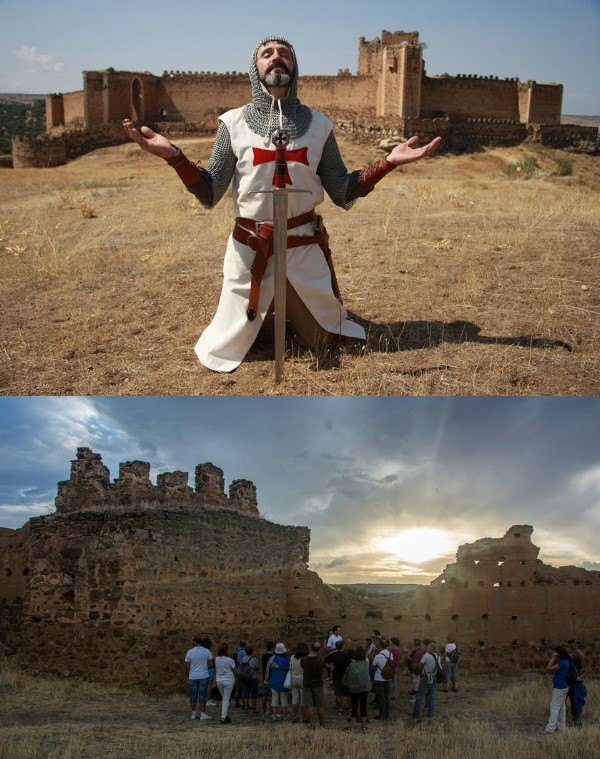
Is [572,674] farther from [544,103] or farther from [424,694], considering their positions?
[544,103]

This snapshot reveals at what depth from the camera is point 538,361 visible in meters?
6.35

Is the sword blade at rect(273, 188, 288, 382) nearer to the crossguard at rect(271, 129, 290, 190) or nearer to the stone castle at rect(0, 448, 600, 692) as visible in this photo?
the crossguard at rect(271, 129, 290, 190)

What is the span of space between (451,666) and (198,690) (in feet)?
9.84

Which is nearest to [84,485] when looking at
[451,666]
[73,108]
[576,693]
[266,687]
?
[266,687]

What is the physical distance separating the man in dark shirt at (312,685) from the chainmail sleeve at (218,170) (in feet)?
12.2

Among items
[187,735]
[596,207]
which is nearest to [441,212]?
[596,207]

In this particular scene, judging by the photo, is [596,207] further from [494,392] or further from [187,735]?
[187,735]

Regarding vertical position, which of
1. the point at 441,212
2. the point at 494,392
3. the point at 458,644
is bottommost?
the point at 458,644

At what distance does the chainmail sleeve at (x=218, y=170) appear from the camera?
5941 mm

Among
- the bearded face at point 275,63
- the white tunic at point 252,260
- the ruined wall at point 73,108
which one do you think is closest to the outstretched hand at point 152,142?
the white tunic at point 252,260

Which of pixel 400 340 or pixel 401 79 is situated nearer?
pixel 400 340

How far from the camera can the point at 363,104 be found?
129 feet

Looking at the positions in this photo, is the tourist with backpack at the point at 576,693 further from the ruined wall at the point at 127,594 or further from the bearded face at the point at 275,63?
the bearded face at the point at 275,63

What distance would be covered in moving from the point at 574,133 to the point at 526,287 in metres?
35.2
